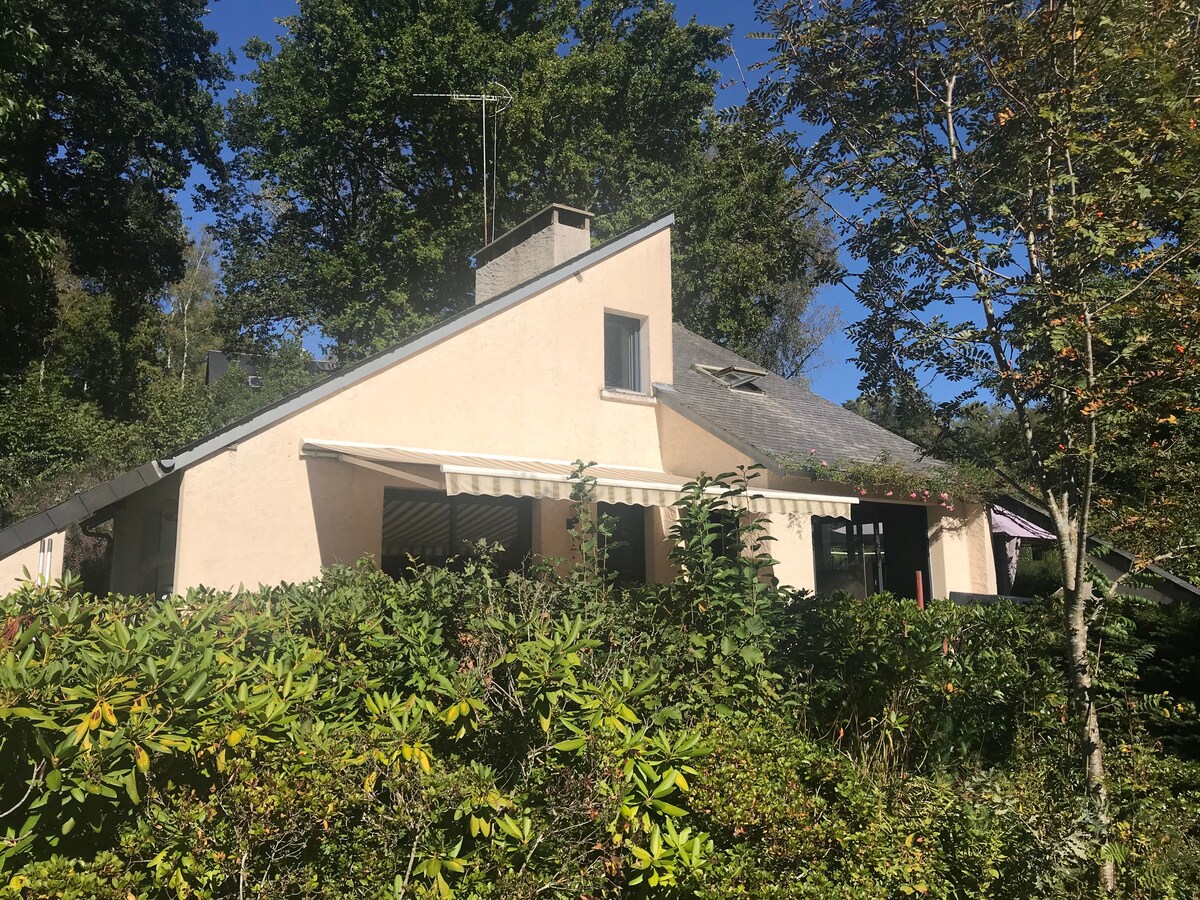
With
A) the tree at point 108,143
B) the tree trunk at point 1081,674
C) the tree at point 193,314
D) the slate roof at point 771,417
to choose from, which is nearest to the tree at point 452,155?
the tree at point 108,143

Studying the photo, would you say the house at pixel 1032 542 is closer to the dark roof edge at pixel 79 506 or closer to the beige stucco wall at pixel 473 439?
the beige stucco wall at pixel 473 439

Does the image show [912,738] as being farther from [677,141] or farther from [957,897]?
[677,141]

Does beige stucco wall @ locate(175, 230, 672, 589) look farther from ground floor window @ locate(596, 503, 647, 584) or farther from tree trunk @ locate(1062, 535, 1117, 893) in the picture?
tree trunk @ locate(1062, 535, 1117, 893)

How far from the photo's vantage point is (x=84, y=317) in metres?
37.8

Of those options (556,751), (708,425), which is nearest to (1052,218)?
(556,751)

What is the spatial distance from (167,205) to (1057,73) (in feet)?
106

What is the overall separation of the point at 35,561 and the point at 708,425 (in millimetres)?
11384

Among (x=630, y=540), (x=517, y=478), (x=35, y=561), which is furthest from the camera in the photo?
(x=630, y=540)

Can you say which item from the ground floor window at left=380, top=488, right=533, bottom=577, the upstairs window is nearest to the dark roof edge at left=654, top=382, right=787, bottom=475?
the upstairs window

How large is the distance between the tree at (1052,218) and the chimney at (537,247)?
10.6 meters

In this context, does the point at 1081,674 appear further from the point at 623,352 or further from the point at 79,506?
the point at 623,352

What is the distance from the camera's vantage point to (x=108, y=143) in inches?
1026

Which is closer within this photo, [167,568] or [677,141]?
[167,568]

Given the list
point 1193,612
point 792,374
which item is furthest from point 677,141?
point 1193,612
